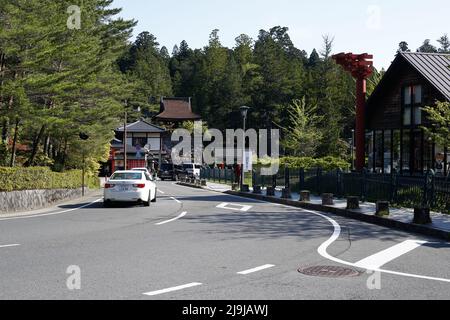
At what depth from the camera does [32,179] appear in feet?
68.5

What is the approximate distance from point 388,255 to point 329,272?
2.39 m

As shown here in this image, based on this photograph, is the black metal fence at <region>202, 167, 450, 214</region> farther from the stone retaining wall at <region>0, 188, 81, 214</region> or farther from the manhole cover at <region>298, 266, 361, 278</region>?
the manhole cover at <region>298, 266, 361, 278</region>

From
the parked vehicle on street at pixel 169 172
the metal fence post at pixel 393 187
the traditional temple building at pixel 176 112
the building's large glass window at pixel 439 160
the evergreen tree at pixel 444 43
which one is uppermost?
the evergreen tree at pixel 444 43

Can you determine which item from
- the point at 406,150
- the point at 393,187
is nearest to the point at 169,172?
the point at 406,150

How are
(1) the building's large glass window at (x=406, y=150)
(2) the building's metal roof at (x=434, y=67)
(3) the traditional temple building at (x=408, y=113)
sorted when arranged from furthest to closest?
(1) the building's large glass window at (x=406, y=150) → (3) the traditional temple building at (x=408, y=113) → (2) the building's metal roof at (x=434, y=67)

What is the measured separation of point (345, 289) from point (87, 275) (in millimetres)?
3546

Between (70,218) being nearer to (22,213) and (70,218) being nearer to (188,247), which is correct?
(22,213)

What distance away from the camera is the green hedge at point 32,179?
18766 millimetres

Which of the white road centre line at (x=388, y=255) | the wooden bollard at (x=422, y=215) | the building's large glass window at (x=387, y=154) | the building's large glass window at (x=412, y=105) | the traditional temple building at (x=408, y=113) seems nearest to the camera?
the white road centre line at (x=388, y=255)

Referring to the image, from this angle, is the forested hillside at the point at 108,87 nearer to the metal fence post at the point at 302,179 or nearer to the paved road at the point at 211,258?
the paved road at the point at 211,258

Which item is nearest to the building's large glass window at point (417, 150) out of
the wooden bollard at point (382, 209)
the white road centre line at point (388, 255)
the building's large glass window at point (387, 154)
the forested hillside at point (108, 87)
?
the building's large glass window at point (387, 154)

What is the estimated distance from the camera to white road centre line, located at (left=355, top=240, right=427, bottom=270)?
9112 millimetres

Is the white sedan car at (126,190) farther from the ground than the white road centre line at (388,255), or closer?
farther from the ground

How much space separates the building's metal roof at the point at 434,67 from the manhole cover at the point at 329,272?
62.4 feet
